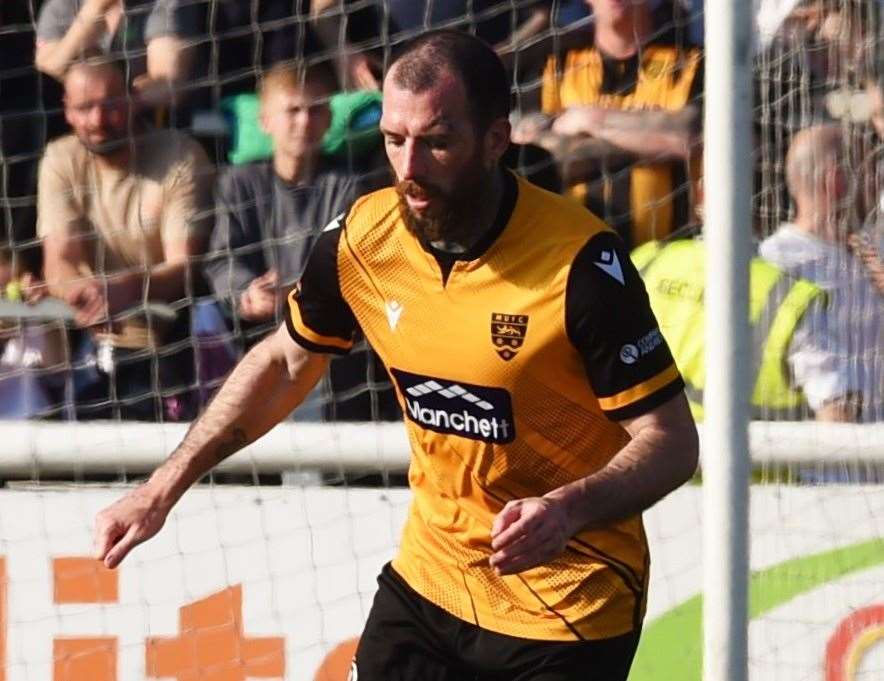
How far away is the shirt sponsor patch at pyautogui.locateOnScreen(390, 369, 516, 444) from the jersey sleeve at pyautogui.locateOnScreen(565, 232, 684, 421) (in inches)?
7.1

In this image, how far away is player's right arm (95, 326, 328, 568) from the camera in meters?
3.48

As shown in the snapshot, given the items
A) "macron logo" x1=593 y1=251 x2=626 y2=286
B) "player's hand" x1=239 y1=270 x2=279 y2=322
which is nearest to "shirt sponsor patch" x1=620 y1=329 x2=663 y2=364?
"macron logo" x1=593 y1=251 x2=626 y2=286

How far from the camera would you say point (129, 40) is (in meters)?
5.25

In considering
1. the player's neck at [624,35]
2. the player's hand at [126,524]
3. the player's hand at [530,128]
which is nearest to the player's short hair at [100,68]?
the player's hand at [530,128]

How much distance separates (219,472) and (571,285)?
2.11 m

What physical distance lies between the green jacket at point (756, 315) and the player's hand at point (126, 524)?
176cm

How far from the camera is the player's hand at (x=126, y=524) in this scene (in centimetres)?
336

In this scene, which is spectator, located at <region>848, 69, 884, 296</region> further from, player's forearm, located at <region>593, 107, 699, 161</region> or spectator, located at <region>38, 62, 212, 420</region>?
spectator, located at <region>38, 62, 212, 420</region>

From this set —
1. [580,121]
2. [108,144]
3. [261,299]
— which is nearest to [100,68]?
[108,144]

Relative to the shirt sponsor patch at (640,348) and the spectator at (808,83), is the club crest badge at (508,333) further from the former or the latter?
the spectator at (808,83)

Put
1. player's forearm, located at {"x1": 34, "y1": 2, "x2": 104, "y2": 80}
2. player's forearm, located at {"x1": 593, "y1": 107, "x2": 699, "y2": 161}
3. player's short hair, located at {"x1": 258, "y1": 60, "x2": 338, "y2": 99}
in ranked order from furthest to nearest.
Answer: player's forearm, located at {"x1": 34, "y1": 2, "x2": 104, "y2": 80} < player's short hair, located at {"x1": 258, "y1": 60, "x2": 338, "y2": 99} < player's forearm, located at {"x1": 593, "y1": 107, "x2": 699, "y2": 161}

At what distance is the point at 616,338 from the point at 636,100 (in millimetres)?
1916

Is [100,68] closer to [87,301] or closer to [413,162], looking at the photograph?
[87,301]

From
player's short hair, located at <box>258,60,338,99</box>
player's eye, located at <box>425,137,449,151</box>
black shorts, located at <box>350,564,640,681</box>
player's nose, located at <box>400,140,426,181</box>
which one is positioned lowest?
black shorts, located at <box>350,564,640,681</box>
